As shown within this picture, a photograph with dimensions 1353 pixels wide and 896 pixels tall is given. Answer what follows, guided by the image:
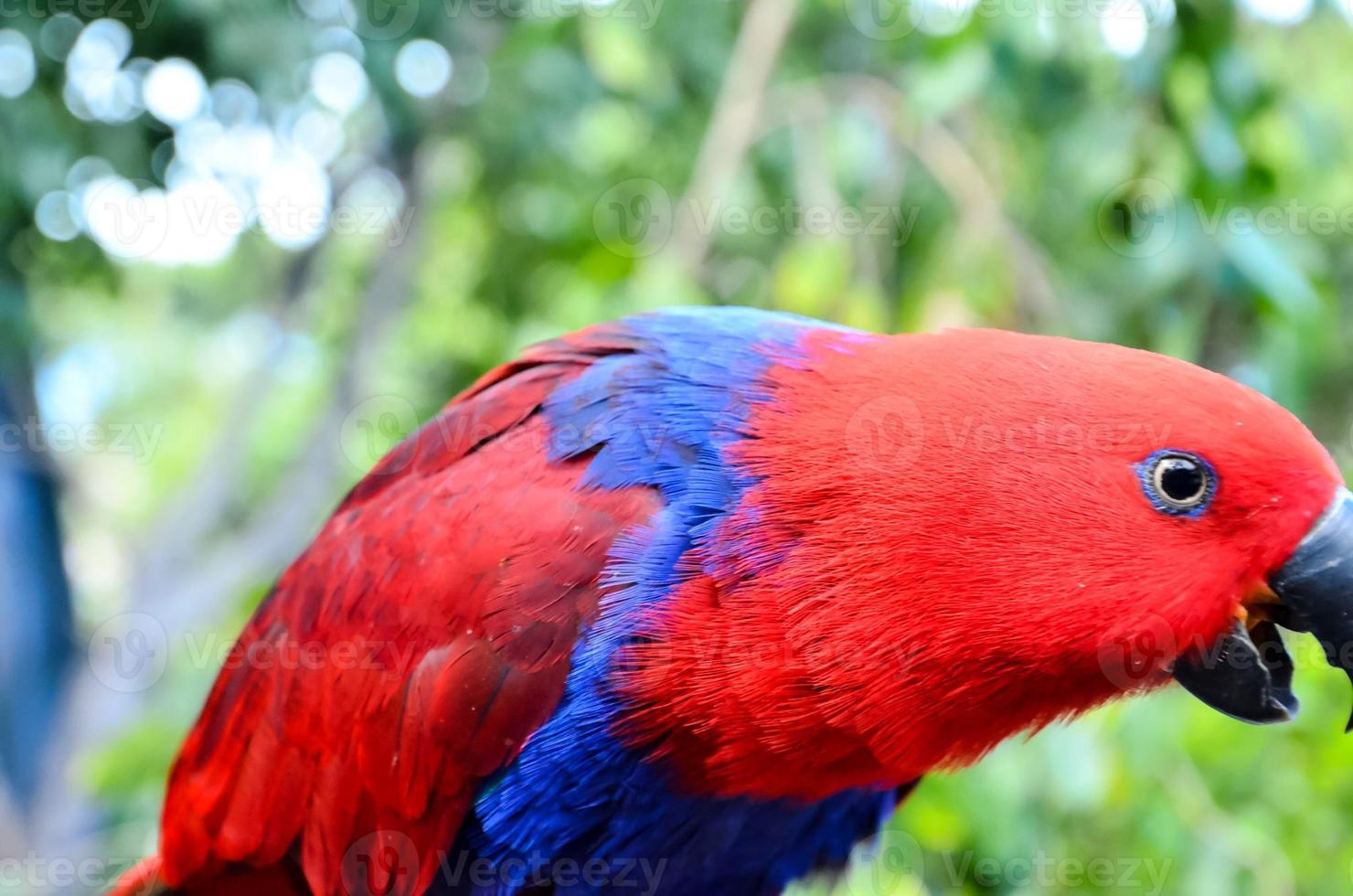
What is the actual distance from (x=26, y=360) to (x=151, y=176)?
4.08 ft

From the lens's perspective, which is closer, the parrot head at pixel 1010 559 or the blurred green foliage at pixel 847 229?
the parrot head at pixel 1010 559

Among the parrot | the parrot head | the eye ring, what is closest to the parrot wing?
the parrot

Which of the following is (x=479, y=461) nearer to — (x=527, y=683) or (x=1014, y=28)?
(x=527, y=683)

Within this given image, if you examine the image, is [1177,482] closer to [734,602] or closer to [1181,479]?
[1181,479]

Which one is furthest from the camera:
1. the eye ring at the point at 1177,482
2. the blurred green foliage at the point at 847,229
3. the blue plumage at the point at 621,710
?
the blurred green foliage at the point at 847,229

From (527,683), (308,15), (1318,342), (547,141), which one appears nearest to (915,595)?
(527,683)

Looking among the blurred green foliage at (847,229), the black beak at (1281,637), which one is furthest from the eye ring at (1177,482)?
the blurred green foliage at (847,229)

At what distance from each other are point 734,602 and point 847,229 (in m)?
1.44

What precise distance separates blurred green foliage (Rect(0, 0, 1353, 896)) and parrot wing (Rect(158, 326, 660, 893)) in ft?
1.85

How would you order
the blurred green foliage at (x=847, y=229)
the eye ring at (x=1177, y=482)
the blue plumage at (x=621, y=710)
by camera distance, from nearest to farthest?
the eye ring at (x=1177, y=482) → the blue plumage at (x=621, y=710) → the blurred green foliage at (x=847, y=229)

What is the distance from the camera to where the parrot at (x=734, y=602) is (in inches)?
40.4

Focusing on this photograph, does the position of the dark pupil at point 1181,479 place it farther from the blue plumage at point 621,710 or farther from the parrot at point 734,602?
the blue plumage at point 621,710

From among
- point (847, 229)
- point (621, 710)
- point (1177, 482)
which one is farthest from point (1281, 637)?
point (847, 229)

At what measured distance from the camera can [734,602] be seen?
112cm
